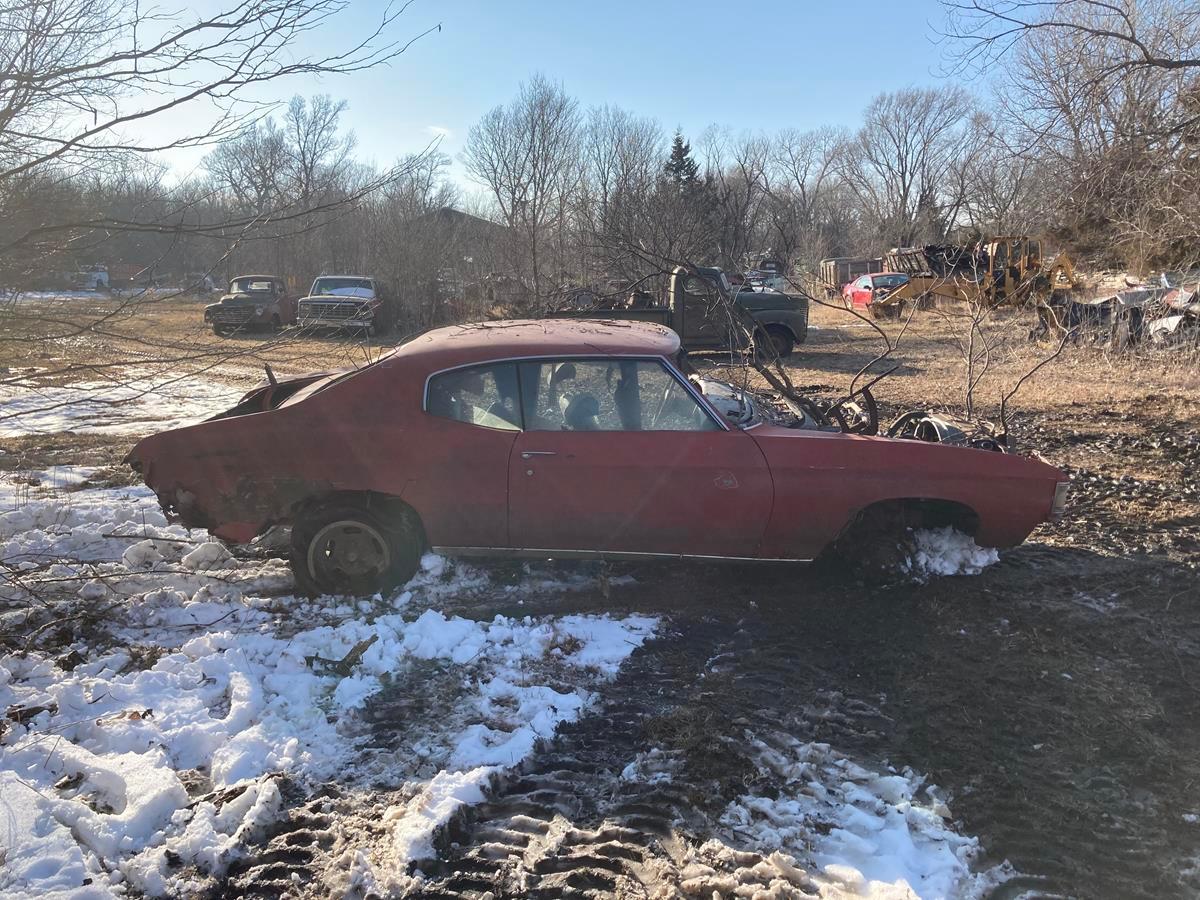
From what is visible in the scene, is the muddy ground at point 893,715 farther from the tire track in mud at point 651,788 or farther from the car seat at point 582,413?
the car seat at point 582,413

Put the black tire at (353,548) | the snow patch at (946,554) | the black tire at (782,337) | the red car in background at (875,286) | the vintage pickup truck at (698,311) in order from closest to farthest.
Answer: the black tire at (353,548)
the snow patch at (946,554)
the vintage pickup truck at (698,311)
the black tire at (782,337)
the red car in background at (875,286)

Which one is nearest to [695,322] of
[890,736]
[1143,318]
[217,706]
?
[1143,318]

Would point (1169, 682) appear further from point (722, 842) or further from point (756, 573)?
point (722, 842)

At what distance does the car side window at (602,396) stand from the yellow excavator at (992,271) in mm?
17893

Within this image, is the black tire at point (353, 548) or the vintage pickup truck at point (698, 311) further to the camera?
the vintage pickup truck at point (698, 311)

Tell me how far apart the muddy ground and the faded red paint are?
0.41 m

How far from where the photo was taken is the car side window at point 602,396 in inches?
166

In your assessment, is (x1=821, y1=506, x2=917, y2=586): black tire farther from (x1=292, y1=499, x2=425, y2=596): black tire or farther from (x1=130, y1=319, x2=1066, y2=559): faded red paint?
(x1=292, y1=499, x2=425, y2=596): black tire

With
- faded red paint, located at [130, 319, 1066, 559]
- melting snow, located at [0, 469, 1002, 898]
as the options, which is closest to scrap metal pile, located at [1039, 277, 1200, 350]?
faded red paint, located at [130, 319, 1066, 559]

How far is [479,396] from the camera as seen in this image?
4.27 metres

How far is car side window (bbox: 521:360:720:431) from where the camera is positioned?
4.22 m

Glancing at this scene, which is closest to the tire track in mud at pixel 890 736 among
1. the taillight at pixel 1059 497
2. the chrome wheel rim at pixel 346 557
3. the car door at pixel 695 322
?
the taillight at pixel 1059 497

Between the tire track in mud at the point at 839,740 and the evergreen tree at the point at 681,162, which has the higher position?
the evergreen tree at the point at 681,162

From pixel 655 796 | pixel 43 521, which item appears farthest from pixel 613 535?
pixel 43 521
